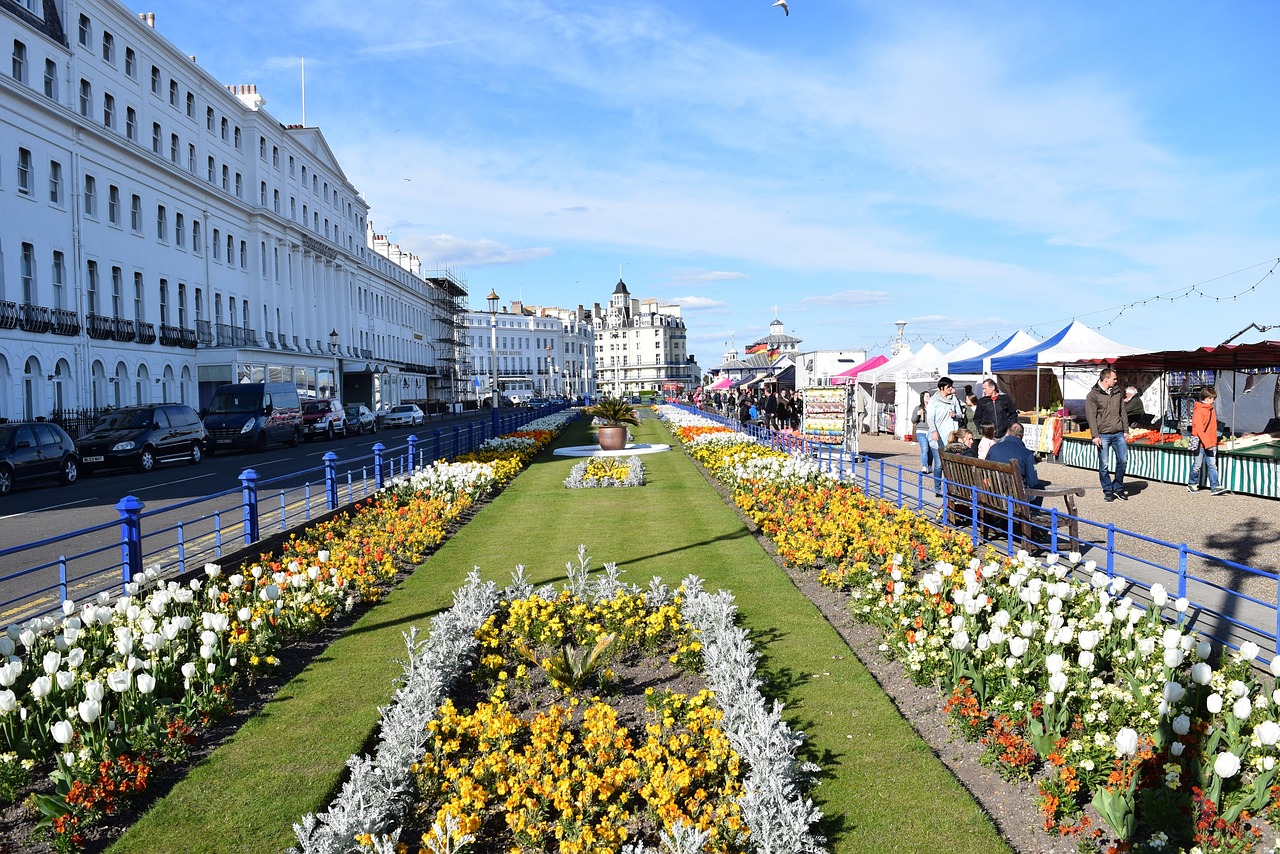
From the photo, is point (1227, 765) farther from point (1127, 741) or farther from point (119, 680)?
point (119, 680)

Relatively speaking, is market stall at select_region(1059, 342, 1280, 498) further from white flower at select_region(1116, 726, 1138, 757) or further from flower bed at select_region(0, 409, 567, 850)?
flower bed at select_region(0, 409, 567, 850)

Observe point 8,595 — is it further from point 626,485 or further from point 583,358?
point 583,358

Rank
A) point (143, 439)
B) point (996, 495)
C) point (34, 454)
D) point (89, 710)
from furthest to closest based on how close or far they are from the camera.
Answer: point (143, 439) < point (34, 454) < point (996, 495) < point (89, 710)

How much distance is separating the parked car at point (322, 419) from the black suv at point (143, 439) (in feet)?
35.9

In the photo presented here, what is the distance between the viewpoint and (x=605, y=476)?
63.6ft

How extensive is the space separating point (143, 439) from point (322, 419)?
1536 centimetres

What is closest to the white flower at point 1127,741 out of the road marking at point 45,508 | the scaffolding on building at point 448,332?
the road marking at point 45,508

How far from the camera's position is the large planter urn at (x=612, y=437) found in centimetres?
2741

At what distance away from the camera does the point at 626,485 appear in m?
19.2

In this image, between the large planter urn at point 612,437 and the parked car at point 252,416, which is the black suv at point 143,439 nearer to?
the parked car at point 252,416

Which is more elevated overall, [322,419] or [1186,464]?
[322,419]

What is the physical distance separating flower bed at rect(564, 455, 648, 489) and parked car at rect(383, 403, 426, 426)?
37165mm

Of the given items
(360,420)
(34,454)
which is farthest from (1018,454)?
(360,420)

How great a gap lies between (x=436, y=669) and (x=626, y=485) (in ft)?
41.3
